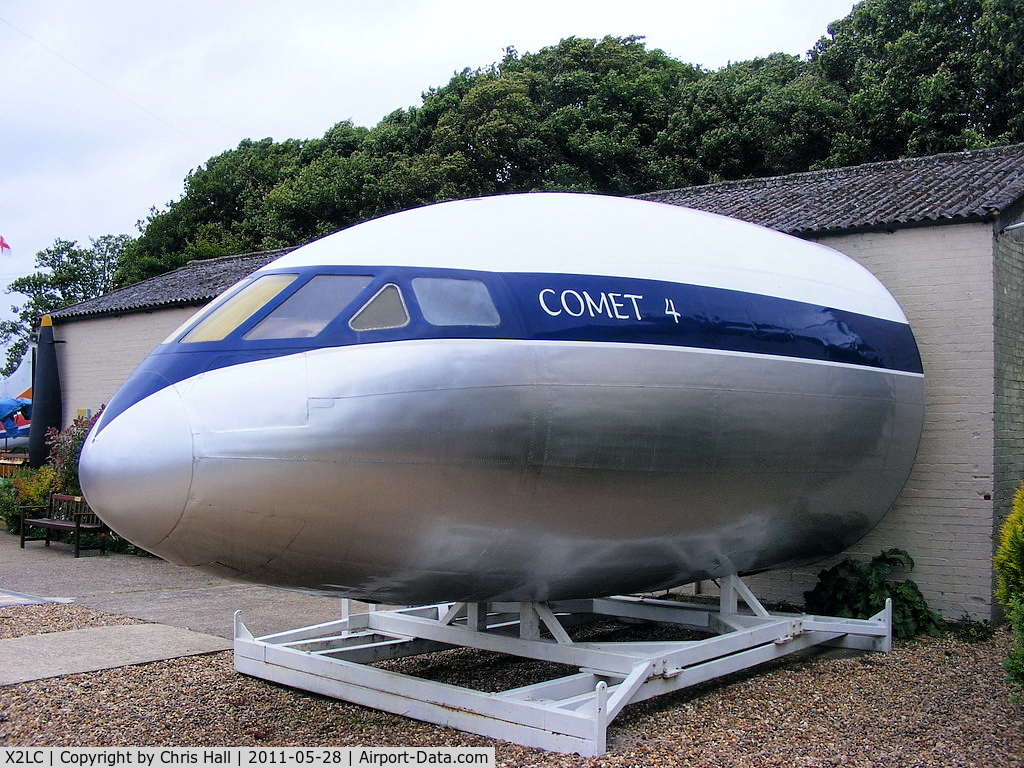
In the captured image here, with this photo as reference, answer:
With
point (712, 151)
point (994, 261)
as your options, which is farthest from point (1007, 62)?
point (994, 261)

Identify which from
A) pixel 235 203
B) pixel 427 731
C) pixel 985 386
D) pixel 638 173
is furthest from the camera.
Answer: pixel 235 203

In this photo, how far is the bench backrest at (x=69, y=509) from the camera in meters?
15.4

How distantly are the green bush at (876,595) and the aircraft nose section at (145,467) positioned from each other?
6355mm

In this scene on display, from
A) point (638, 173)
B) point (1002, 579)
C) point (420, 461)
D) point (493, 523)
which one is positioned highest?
point (638, 173)

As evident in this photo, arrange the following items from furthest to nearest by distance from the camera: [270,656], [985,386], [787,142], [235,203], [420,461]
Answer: [235,203] → [787,142] → [985,386] → [270,656] → [420,461]

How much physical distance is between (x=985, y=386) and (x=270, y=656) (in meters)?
6.72

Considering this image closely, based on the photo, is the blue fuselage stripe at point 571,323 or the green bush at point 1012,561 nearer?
the blue fuselage stripe at point 571,323

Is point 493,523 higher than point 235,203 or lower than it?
lower

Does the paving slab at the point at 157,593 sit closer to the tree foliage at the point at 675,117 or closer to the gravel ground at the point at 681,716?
the gravel ground at the point at 681,716

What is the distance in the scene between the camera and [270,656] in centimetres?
718

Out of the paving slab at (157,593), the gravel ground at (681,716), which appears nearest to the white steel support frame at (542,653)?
the gravel ground at (681,716)

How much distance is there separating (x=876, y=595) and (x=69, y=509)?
40.5 feet

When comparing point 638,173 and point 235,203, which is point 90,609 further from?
point 235,203

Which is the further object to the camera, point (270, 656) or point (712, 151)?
point (712, 151)
